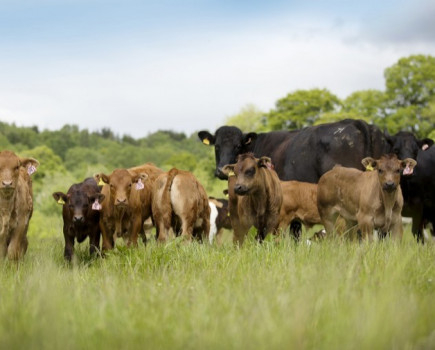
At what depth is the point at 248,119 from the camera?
57.9 metres

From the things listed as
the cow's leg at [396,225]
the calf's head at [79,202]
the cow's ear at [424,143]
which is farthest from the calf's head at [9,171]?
the cow's ear at [424,143]

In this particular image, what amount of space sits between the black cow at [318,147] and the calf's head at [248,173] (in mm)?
1382

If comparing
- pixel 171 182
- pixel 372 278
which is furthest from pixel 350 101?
pixel 372 278

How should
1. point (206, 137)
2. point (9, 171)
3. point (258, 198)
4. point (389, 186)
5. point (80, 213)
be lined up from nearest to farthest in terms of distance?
point (9, 171) → point (389, 186) → point (258, 198) → point (80, 213) → point (206, 137)

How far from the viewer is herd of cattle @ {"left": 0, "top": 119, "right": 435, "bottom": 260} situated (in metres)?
9.45

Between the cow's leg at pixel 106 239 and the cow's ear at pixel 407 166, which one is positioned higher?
the cow's ear at pixel 407 166

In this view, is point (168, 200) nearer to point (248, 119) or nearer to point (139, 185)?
point (139, 185)

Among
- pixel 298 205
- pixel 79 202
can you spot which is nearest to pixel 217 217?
pixel 298 205

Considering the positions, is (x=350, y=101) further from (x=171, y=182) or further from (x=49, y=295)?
(x=49, y=295)

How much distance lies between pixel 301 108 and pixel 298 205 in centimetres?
4269

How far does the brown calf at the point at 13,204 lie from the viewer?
8.83 m

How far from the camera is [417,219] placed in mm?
Result: 14438

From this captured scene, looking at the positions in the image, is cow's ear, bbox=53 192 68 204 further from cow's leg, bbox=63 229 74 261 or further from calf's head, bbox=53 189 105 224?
cow's leg, bbox=63 229 74 261

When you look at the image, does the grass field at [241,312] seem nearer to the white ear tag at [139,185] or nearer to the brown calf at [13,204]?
the brown calf at [13,204]
